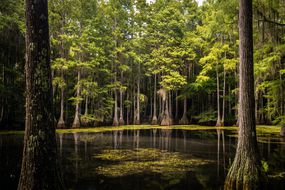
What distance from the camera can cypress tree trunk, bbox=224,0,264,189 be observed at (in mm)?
5855

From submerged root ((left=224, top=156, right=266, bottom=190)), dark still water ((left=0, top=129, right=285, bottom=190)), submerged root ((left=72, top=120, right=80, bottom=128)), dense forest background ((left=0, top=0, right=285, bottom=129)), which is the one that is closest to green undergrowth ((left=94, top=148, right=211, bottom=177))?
dark still water ((left=0, top=129, right=285, bottom=190))

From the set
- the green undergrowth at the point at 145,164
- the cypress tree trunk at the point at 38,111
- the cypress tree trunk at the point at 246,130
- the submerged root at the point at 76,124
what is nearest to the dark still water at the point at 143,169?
the green undergrowth at the point at 145,164

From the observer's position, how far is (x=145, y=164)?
887cm

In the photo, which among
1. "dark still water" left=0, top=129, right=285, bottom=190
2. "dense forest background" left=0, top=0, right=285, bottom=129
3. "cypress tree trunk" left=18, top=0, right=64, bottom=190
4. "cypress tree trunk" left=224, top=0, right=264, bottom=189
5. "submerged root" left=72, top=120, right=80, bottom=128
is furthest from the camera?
"submerged root" left=72, top=120, right=80, bottom=128

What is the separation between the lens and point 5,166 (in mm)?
8336

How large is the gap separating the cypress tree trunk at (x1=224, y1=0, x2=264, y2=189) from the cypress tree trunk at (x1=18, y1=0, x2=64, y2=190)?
4080mm

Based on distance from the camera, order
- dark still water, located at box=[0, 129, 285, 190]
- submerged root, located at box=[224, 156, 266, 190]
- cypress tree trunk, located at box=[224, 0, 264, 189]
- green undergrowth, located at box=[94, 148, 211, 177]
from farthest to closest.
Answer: green undergrowth, located at box=[94, 148, 211, 177]
dark still water, located at box=[0, 129, 285, 190]
cypress tree trunk, located at box=[224, 0, 264, 189]
submerged root, located at box=[224, 156, 266, 190]

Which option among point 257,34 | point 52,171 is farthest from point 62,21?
point 52,171

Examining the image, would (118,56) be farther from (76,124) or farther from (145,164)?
(145,164)

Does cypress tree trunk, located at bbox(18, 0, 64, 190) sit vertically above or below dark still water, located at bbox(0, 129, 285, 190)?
above

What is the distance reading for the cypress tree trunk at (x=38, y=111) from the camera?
4.68 meters

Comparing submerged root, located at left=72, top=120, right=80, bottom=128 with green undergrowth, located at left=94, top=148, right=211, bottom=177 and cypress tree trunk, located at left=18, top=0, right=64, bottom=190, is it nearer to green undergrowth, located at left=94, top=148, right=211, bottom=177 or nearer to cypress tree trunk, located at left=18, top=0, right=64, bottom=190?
green undergrowth, located at left=94, top=148, right=211, bottom=177

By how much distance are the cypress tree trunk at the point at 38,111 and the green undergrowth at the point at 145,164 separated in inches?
115

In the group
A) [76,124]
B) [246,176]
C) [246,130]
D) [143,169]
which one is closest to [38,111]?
[143,169]
